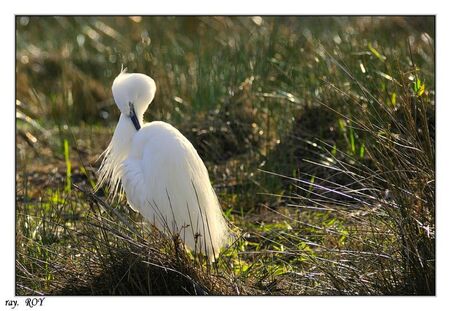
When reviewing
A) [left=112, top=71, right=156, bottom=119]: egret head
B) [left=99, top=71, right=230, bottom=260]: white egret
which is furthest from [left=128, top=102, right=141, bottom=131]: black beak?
[left=99, top=71, right=230, bottom=260]: white egret

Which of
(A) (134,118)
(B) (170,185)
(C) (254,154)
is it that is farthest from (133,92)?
(C) (254,154)

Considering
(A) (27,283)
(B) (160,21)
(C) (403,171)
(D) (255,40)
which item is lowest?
(A) (27,283)

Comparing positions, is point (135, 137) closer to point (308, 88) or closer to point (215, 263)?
point (215, 263)

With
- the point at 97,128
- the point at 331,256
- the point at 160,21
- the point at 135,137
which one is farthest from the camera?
the point at 160,21

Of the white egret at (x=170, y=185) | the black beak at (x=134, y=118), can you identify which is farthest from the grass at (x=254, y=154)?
the black beak at (x=134, y=118)

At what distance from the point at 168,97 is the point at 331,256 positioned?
2.64 meters

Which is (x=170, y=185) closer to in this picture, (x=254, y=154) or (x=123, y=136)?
(x=123, y=136)

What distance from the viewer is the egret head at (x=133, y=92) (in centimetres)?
393

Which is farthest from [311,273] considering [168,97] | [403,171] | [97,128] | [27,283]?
[97,128]

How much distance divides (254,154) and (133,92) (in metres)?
0.99

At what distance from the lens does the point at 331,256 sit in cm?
311

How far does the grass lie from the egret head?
31cm

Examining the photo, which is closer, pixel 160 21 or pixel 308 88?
pixel 308 88

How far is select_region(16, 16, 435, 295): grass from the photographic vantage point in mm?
2904
